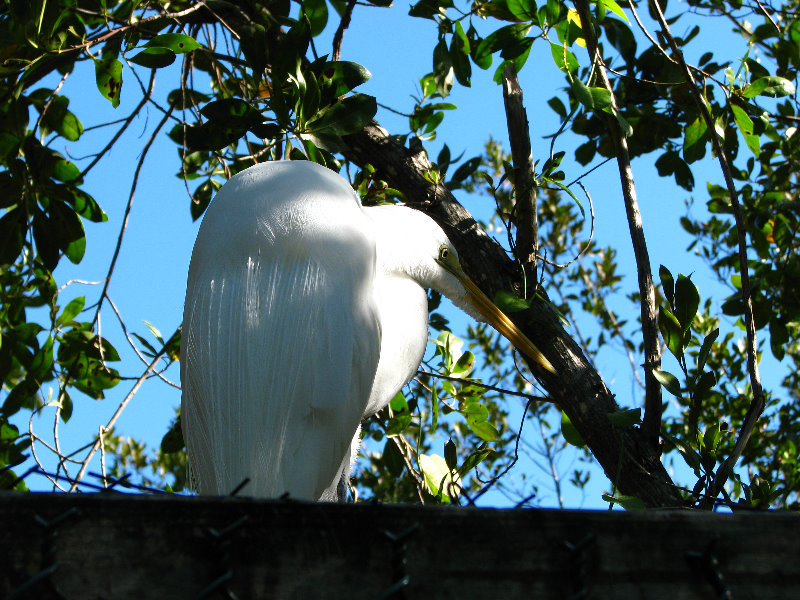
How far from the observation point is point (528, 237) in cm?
217

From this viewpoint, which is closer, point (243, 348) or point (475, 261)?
point (243, 348)

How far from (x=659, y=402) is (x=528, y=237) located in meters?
0.56

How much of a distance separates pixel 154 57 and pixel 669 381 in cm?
137

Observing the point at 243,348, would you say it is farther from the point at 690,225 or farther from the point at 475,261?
the point at 690,225

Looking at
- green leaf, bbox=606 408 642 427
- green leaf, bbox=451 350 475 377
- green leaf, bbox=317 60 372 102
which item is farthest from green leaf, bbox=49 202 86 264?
green leaf, bbox=606 408 642 427

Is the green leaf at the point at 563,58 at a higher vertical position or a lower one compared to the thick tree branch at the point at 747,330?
higher

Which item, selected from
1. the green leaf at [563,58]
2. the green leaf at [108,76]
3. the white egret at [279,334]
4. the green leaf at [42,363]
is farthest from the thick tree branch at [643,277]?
the green leaf at [42,363]

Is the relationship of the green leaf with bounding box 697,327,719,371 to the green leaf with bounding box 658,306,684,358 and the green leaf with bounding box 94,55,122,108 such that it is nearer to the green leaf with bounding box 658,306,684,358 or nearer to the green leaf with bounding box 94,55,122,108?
the green leaf with bounding box 658,306,684,358

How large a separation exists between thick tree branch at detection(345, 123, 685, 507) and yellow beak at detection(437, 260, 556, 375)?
23 millimetres

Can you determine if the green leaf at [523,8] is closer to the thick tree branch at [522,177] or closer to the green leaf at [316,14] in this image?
the thick tree branch at [522,177]

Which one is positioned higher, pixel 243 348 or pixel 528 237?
pixel 528 237

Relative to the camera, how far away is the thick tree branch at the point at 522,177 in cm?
214

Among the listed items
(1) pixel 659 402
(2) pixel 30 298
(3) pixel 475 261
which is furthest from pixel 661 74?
(2) pixel 30 298

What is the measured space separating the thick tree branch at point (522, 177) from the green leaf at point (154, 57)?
2.86 feet
